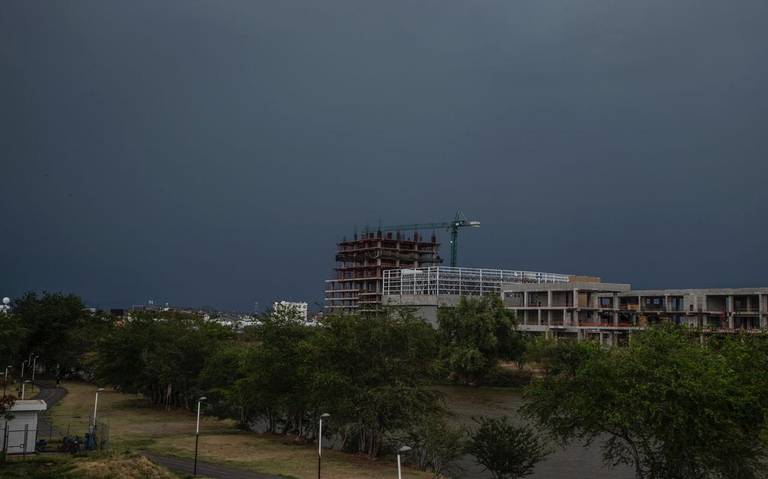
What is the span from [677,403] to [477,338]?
268ft

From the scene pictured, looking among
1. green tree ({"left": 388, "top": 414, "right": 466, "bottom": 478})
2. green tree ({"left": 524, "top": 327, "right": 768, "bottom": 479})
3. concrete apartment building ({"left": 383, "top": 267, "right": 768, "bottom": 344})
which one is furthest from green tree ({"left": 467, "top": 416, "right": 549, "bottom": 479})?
concrete apartment building ({"left": 383, "top": 267, "right": 768, "bottom": 344})

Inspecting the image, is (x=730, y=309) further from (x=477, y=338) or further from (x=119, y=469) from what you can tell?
(x=119, y=469)

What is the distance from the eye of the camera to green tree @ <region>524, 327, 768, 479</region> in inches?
1309

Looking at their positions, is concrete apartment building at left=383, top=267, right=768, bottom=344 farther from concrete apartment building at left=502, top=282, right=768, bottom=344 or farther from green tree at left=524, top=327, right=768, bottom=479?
green tree at left=524, top=327, right=768, bottom=479

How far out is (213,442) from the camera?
5478 centimetres

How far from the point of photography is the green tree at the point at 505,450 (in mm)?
40750

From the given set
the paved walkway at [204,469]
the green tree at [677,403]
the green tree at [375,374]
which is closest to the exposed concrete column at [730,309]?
the green tree at [375,374]

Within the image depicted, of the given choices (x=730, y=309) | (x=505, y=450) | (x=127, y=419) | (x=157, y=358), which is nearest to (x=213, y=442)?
(x=127, y=419)

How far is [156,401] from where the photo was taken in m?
80.4

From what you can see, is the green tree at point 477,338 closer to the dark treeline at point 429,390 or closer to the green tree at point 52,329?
the dark treeline at point 429,390

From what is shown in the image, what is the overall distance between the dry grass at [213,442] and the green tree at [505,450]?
4.31 m

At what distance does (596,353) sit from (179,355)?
48360 mm

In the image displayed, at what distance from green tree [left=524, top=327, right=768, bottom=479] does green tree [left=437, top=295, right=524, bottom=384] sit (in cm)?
7361

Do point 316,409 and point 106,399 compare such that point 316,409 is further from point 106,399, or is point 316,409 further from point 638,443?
point 106,399
